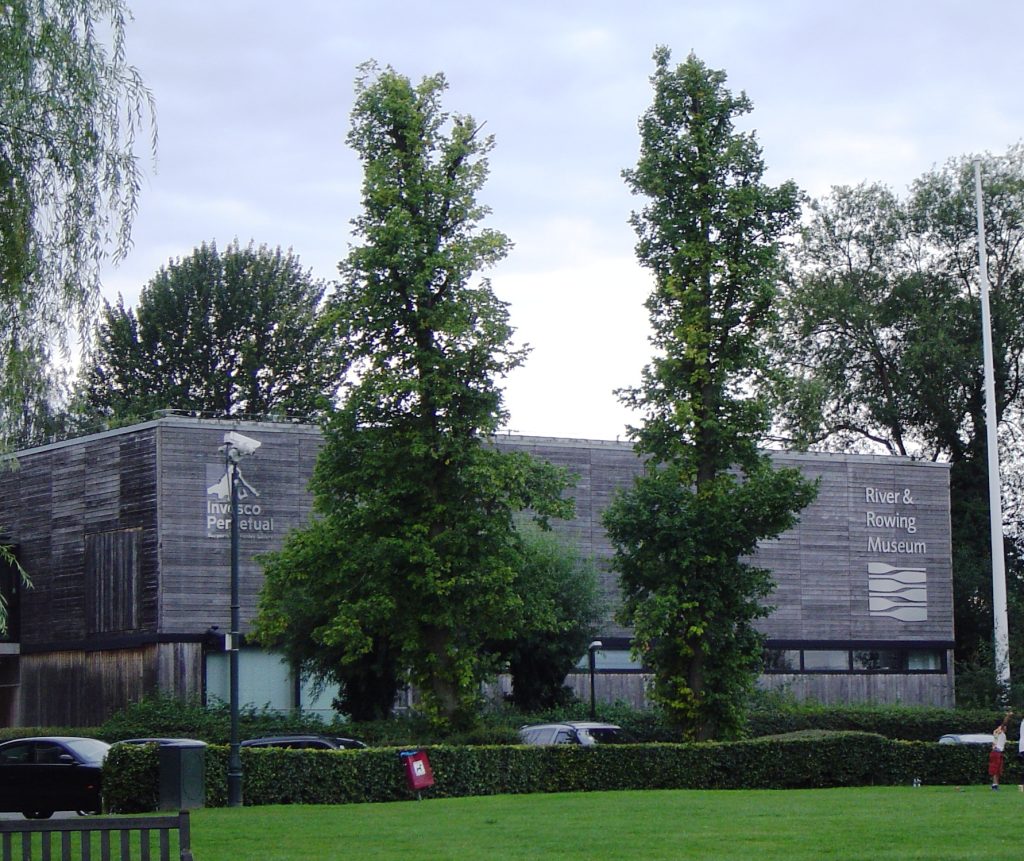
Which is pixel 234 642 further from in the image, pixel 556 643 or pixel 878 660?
pixel 878 660

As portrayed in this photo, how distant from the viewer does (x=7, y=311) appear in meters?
20.2

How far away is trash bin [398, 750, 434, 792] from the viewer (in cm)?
2955

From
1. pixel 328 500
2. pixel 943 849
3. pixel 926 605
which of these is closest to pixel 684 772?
pixel 328 500

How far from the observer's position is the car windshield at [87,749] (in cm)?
3006

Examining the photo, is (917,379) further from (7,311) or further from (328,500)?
(7,311)

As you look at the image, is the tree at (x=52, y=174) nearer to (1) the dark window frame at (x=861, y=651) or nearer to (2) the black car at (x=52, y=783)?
(2) the black car at (x=52, y=783)

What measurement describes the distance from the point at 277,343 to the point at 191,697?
25.4 meters

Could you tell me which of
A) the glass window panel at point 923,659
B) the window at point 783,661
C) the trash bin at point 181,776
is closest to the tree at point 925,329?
the glass window panel at point 923,659

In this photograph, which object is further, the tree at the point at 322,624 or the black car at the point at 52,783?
the tree at the point at 322,624

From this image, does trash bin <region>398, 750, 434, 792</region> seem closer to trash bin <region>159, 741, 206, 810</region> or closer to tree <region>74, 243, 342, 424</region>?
trash bin <region>159, 741, 206, 810</region>

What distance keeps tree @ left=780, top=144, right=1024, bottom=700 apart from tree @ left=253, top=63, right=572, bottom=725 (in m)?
32.3

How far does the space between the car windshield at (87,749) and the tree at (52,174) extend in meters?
11.0

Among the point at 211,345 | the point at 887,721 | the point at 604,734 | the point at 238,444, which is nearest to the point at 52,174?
the point at 238,444

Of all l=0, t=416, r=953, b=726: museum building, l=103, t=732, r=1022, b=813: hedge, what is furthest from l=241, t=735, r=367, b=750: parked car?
l=0, t=416, r=953, b=726: museum building
